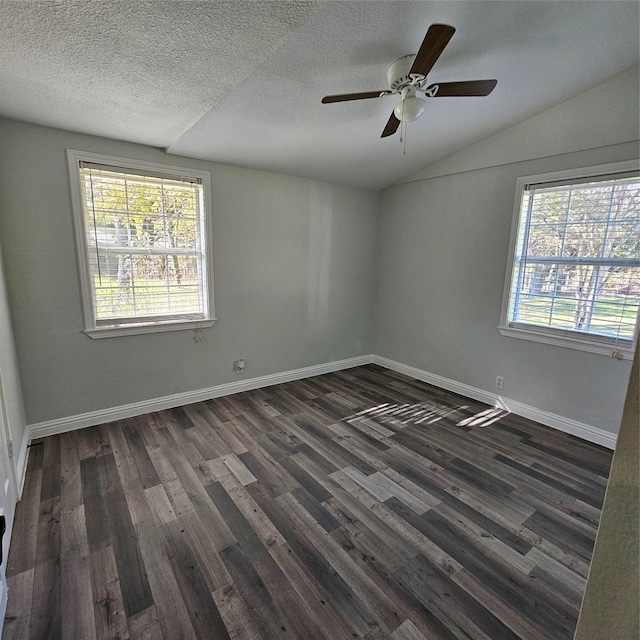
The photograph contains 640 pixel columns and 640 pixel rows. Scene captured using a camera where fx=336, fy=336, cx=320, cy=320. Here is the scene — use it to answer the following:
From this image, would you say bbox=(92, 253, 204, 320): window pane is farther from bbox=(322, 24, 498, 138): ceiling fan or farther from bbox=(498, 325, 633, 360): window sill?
bbox=(498, 325, 633, 360): window sill

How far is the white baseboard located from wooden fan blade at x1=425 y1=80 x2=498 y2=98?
2706mm

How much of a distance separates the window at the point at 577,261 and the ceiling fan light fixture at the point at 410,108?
1.62 m

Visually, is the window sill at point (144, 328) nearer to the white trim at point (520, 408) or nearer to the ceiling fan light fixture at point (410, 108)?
the ceiling fan light fixture at point (410, 108)

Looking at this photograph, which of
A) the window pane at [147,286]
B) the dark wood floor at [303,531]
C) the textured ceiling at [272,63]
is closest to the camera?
the dark wood floor at [303,531]

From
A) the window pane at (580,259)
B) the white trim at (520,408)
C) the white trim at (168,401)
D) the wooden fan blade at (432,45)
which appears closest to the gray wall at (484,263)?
the white trim at (520,408)

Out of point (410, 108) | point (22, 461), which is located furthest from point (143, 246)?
point (410, 108)

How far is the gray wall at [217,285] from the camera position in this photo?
2467 millimetres

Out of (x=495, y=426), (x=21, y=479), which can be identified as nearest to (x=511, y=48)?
(x=495, y=426)

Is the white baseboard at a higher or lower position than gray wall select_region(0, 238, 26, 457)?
lower

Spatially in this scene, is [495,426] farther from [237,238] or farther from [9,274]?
[9,274]

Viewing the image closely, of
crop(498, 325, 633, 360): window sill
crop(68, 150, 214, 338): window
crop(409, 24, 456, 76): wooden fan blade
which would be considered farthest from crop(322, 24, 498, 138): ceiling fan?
crop(498, 325, 633, 360): window sill

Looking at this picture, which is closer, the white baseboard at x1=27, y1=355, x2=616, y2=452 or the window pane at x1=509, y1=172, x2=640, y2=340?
the window pane at x1=509, y1=172, x2=640, y2=340

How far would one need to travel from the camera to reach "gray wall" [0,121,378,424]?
8.09 ft

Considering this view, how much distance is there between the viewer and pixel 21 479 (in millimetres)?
2117
